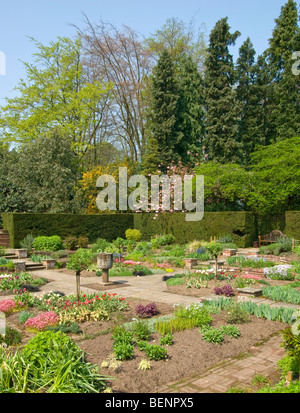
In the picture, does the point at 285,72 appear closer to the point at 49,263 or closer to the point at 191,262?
the point at 191,262

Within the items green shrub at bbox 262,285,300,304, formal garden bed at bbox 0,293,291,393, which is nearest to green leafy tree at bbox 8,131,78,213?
formal garden bed at bbox 0,293,291,393

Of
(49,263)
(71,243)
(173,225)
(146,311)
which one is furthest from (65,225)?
(146,311)

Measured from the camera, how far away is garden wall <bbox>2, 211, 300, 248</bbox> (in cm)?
1814

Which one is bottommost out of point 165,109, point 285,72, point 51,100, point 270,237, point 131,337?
point 131,337

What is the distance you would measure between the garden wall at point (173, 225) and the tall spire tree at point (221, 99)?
9358mm

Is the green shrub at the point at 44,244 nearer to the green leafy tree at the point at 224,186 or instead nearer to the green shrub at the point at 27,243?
the green shrub at the point at 27,243

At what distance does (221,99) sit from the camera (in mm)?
28578

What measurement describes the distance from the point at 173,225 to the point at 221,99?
12.4 m

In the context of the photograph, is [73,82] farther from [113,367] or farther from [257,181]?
[113,367]

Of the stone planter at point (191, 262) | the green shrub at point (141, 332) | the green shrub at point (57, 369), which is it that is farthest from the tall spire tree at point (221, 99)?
the green shrub at point (57, 369)

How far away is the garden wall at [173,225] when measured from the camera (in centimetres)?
1814
